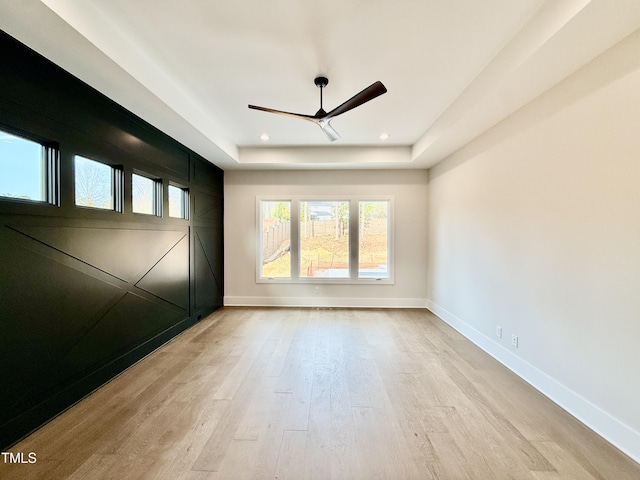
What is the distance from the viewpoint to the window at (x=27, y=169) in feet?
5.74

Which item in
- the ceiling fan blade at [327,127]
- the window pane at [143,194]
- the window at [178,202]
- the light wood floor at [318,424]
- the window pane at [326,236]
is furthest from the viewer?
the window pane at [326,236]

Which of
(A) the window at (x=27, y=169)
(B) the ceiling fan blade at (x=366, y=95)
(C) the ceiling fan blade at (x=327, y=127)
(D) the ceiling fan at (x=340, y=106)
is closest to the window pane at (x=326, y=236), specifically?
(C) the ceiling fan blade at (x=327, y=127)

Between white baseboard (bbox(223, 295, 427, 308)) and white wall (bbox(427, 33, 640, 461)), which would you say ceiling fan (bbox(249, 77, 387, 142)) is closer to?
white wall (bbox(427, 33, 640, 461))

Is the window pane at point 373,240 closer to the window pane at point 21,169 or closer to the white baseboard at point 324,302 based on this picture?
the white baseboard at point 324,302

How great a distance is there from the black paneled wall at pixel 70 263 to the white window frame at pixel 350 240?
1.97 meters

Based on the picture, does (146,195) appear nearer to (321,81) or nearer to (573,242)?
(321,81)

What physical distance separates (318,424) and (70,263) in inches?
90.2

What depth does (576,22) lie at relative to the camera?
1594mm

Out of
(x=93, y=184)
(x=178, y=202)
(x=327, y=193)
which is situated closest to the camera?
(x=93, y=184)

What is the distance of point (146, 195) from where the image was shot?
3176mm

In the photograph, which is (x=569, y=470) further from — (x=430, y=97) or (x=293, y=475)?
(x=430, y=97)

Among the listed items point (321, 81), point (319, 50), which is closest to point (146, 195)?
point (321, 81)

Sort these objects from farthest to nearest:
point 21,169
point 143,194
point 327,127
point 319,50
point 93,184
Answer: point 143,194, point 327,127, point 93,184, point 319,50, point 21,169

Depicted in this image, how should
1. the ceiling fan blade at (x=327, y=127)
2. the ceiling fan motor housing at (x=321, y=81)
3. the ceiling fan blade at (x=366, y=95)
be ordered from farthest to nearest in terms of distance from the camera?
the ceiling fan blade at (x=327, y=127)
the ceiling fan motor housing at (x=321, y=81)
the ceiling fan blade at (x=366, y=95)
